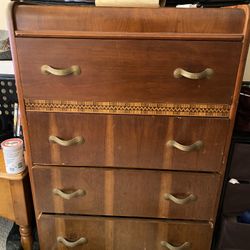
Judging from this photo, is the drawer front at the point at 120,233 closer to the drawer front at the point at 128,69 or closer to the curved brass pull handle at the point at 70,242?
the curved brass pull handle at the point at 70,242

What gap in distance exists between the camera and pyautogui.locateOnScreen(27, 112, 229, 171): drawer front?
85 centimetres

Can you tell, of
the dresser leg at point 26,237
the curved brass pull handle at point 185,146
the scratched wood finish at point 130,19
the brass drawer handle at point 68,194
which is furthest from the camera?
the dresser leg at point 26,237

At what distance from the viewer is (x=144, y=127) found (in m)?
0.86

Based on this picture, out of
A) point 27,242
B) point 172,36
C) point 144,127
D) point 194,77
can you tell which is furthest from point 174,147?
point 27,242

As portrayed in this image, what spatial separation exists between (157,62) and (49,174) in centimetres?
53

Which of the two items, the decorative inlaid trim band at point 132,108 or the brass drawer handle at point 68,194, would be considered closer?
the decorative inlaid trim band at point 132,108

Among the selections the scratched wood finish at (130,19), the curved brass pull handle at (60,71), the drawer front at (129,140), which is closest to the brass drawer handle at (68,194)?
the drawer front at (129,140)

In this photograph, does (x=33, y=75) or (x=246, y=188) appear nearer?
(x=33, y=75)

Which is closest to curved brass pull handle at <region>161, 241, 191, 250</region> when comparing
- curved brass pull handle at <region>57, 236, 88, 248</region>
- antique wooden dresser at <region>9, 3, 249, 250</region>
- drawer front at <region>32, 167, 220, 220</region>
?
antique wooden dresser at <region>9, 3, 249, 250</region>

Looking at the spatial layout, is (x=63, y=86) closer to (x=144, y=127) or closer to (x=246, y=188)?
(x=144, y=127)

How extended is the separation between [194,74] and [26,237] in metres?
0.95

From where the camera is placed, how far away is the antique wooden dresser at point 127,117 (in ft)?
2.46

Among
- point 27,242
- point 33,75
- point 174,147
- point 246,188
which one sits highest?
point 33,75

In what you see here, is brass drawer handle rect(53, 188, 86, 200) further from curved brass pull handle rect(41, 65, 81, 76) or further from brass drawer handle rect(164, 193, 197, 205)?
curved brass pull handle rect(41, 65, 81, 76)
